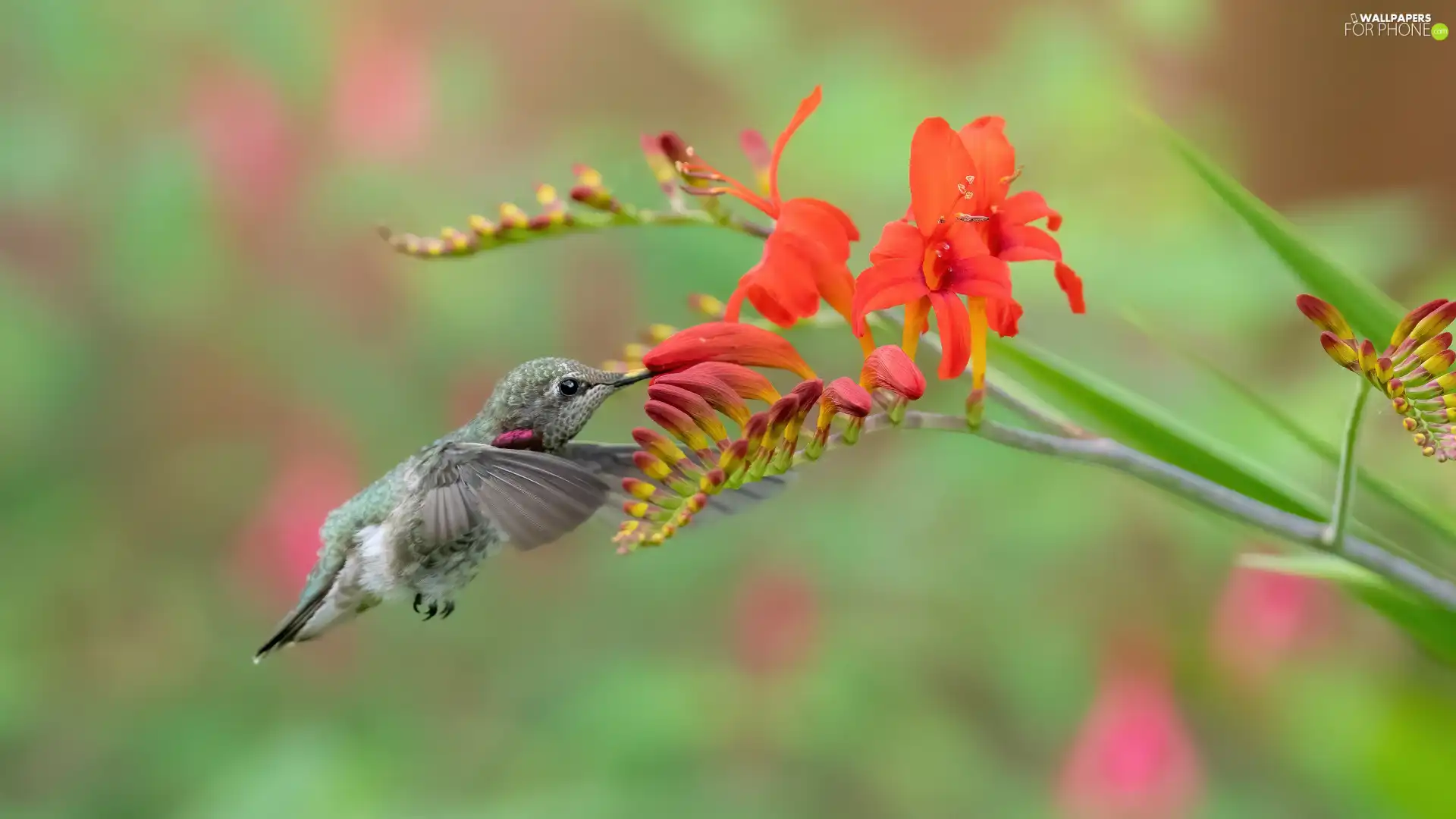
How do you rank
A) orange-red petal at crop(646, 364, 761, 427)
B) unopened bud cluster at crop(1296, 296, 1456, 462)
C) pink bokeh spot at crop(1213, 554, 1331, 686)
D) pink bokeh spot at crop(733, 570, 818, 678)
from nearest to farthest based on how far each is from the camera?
unopened bud cluster at crop(1296, 296, 1456, 462)
orange-red petal at crop(646, 364, 761, 427)
pink bokeh spot at crop(1213, 554, 1331, 686)
pink bokeh spot at crop(733, 570, 818, 678)

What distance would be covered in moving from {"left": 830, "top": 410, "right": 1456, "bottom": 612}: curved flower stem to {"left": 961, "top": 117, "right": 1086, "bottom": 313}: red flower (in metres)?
0.08

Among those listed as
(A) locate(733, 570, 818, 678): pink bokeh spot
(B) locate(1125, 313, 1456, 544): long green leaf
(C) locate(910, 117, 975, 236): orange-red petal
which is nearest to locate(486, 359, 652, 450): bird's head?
(C) locate(910, 117, 975, 236): orange-red petal

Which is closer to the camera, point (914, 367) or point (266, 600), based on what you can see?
point (914, 367)

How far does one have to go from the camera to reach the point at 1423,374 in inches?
18.4

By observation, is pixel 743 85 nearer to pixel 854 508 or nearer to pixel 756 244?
pixel 756 244

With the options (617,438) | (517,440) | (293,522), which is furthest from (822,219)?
(293,522)

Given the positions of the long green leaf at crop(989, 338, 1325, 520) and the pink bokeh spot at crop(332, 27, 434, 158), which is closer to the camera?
the long green leaf at crop(989, 338, 1325, 520)

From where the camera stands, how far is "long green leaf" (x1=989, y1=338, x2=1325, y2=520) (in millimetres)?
591

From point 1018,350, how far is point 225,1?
4.32 feet

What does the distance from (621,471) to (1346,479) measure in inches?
18.2

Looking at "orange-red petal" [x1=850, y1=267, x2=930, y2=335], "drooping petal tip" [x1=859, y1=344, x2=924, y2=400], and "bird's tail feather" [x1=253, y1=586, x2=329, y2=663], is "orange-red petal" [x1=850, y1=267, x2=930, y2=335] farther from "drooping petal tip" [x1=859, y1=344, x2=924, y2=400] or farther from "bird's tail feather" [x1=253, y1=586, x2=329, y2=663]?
"bird's tail feather" [x1=253, y1=586, x2=329, y2=663]

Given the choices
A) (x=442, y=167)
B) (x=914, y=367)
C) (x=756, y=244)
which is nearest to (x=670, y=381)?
(x=914, y=367)

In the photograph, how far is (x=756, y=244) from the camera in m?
1.29

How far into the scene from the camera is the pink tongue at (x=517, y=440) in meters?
0.75
